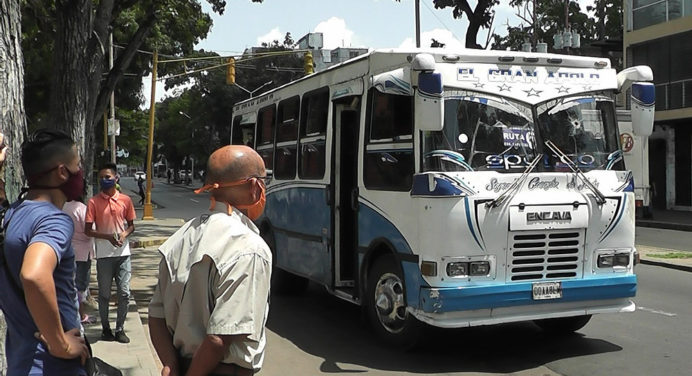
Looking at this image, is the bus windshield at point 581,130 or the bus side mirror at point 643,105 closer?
the bus windshield at point 581,130

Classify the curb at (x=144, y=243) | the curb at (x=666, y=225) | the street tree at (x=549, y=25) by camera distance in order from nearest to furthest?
the curb at (x=144, y=243)
the curb at (x=666, y=225)
the street tree at (x=549, y=25)

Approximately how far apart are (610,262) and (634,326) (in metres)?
1.74

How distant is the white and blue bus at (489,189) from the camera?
6.19 metres

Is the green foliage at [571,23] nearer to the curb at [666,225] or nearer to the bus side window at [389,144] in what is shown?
the curb at [666,225]

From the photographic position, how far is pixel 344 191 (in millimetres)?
8109

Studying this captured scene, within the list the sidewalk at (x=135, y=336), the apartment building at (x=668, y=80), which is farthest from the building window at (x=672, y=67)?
the sidewalk at (x=135, y=336)

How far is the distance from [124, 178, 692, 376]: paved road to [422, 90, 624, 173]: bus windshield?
1859mm

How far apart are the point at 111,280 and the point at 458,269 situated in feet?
12.1

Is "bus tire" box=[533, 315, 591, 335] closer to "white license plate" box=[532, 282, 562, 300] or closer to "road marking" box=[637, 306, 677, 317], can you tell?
"white license plate" box=[532, 282, 562, 300]

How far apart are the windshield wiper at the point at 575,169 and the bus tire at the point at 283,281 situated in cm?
498

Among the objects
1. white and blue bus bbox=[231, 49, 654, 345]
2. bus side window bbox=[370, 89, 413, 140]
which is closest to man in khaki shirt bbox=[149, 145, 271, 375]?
white and blue bus bbox=[231, 49, 654, 345]

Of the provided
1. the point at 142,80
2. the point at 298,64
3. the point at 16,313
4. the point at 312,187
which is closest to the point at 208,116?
the point at 298,64

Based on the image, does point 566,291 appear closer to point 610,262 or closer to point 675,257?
point 610,262

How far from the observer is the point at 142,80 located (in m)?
33.2
